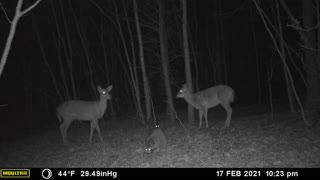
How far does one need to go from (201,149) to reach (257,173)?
2.27 metres

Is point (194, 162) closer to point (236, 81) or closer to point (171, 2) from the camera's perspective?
point (171, 2)

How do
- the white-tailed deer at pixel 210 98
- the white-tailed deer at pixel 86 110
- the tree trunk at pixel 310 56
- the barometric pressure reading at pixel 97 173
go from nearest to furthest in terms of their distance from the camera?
the barometric pressure reading at pixel 97 173
the tree trunk at pixel 310 56
the white-tailed deer at pixel 86 110
the white-tailed deer at pixel 210 98

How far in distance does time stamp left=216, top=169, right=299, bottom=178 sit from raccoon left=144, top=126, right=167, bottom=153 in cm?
263

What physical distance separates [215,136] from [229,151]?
6.42 ft

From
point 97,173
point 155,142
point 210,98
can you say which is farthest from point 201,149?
point 210,98

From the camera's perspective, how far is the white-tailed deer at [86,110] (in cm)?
1225

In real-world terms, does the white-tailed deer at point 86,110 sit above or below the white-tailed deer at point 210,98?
below

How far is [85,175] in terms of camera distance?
766 cm

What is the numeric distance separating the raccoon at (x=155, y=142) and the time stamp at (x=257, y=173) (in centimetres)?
263

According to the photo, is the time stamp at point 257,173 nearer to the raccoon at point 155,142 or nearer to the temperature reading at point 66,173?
the raccoon at point 155,142

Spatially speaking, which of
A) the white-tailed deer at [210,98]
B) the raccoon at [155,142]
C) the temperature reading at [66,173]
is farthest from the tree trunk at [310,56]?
the temperature reading at [66,173]

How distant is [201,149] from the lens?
8.80 metres

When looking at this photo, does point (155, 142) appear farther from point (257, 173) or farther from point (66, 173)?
point (257, 173)

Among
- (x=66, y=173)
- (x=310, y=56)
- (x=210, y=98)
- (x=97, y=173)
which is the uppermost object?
(x=310, y=56)
